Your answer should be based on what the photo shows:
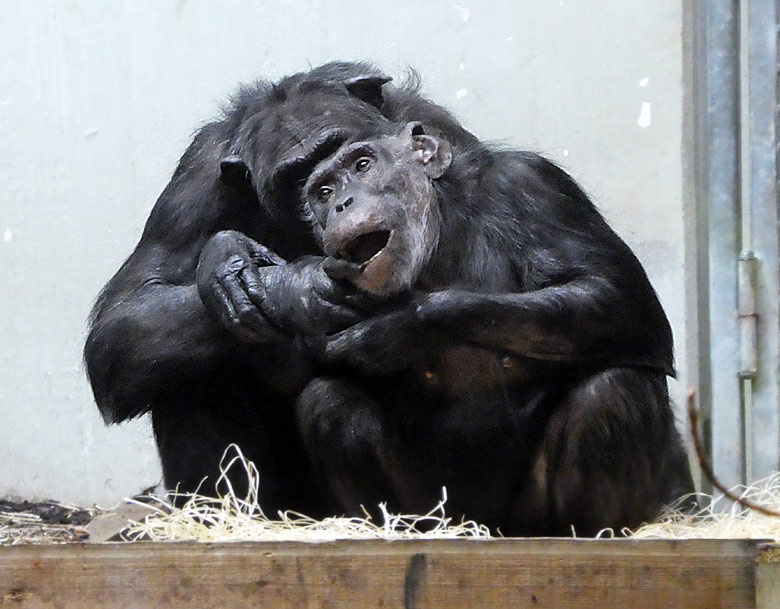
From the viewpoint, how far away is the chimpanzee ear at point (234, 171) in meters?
2.30

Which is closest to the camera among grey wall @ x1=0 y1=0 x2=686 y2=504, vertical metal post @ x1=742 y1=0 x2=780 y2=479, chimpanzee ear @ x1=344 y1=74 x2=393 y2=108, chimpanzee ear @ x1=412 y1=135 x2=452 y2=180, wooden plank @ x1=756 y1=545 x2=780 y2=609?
wooden plank @ x1=756 y1=545 x2=780 y2=609

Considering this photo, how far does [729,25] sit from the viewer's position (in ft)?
8.58

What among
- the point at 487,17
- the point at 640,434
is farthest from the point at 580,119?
the point at 640,434

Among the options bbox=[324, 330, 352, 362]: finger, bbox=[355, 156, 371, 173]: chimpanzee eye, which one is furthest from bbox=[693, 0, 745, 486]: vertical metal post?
bbox=[324, 330, 352, 362]: finger

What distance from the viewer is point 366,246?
2031 millimetres

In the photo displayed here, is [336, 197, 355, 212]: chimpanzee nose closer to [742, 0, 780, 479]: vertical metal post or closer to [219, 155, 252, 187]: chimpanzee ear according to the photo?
→ [219, 155, 252, 187]: chimpanzee ear

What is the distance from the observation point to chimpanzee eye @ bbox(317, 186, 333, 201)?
2.15 metres

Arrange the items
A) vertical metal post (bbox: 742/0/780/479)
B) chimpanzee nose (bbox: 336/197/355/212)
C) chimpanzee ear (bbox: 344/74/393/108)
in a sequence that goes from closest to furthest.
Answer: chimpanzee nose (bbox: 336/197/355/212) < chimpanzee ear (bbox: 344/74/393/108) < vertical metal post (bbox: 742/0/780/479)

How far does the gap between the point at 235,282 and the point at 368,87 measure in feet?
1.88

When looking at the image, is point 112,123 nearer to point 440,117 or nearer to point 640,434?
point 440,117

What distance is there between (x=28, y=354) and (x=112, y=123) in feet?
2.28

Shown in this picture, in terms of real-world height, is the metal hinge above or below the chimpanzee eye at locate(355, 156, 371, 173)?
below

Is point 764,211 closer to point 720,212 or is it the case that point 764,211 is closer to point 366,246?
point 720,212

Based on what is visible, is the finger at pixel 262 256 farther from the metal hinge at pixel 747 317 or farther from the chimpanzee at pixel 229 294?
the metal hinge at pixel 747 317
